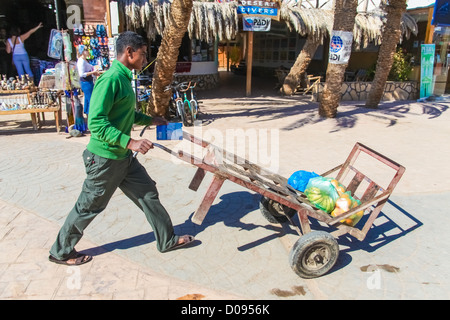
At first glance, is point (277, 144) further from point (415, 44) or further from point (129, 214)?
point (415, 44)

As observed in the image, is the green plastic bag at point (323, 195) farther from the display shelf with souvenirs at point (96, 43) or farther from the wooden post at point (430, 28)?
the wooden post at point (430, 28)

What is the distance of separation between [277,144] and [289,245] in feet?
12.7

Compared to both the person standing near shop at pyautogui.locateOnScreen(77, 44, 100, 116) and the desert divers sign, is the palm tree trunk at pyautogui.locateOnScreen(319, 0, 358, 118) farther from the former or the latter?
the person standing near shop at pyautogui.locateOnScreen(77, 44, 100, 116)

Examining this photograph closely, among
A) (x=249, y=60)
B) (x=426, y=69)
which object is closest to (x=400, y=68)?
(x=426, y=69)

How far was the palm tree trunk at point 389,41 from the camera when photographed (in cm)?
997

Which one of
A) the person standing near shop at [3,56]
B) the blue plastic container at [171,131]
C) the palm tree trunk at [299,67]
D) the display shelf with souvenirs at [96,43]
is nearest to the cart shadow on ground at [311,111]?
the palm tree trunk at [299,67]

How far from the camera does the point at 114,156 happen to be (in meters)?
2.93

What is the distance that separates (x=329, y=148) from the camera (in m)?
7.16

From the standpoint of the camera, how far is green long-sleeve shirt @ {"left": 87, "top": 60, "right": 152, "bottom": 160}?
8.87ft

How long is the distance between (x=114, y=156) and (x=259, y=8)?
36.7 ft

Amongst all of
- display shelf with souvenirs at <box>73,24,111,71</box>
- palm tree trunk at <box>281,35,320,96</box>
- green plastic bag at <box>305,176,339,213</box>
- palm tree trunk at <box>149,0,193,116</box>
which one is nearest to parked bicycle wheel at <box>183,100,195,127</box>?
palm tree trunk at <box>149,0,193,116</box>

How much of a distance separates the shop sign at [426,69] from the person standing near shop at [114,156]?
44.2 feet
